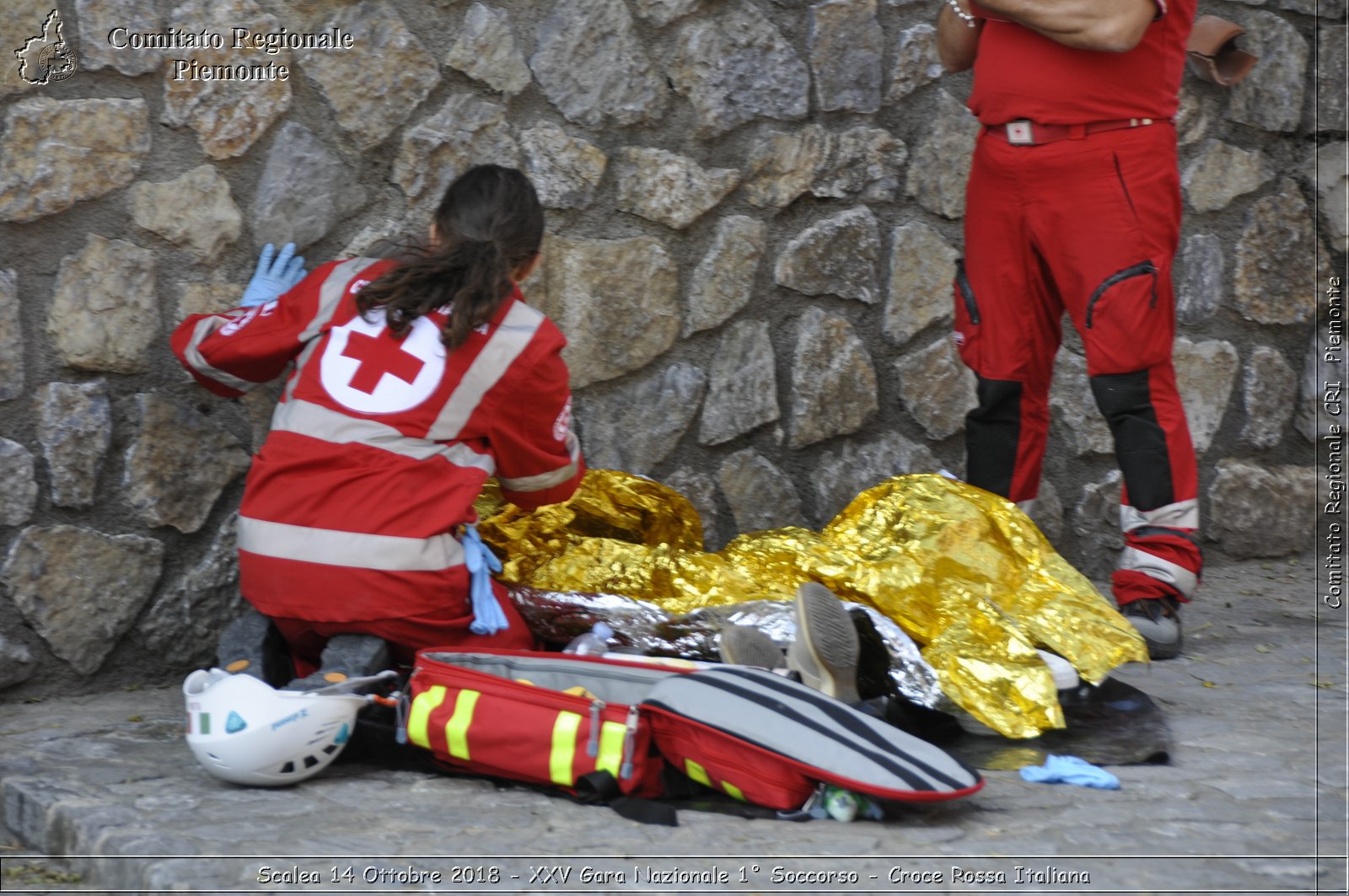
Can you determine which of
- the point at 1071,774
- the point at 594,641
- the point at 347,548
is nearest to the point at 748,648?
the point at 594,641

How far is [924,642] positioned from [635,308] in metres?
1.01

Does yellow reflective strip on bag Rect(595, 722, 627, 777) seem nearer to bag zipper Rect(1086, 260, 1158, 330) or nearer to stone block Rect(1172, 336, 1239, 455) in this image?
bag zipper Rect(1086, 260, 1158, 330)

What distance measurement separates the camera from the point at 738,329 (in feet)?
10.6

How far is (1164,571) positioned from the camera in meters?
2.90

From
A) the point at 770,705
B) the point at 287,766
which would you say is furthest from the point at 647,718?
the point at 287,766

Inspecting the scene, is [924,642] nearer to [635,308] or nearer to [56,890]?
[635,308]

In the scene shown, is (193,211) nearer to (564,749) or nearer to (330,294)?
(330,294)

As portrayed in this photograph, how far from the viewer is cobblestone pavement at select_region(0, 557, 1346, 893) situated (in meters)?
1.71

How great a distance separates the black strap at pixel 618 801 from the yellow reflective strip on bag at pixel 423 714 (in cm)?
25

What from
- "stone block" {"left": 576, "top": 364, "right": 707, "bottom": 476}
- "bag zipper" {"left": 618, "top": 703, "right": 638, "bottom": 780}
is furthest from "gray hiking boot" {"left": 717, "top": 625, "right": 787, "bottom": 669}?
"stone block" {"left": 576, "top": 364, "right": 707, "bottom": 476}

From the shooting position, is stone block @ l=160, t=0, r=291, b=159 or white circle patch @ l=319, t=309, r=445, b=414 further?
stone block @ l=160, t=0, r=291, b=159

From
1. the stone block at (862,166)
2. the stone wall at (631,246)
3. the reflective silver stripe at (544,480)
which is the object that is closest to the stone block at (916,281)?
the stone wall at (631,246)

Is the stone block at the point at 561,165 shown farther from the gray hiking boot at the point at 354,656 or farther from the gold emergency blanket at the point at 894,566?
the gray hiking boot at the point at 354,656

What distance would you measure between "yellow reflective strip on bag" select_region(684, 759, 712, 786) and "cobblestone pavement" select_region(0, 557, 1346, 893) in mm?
55
